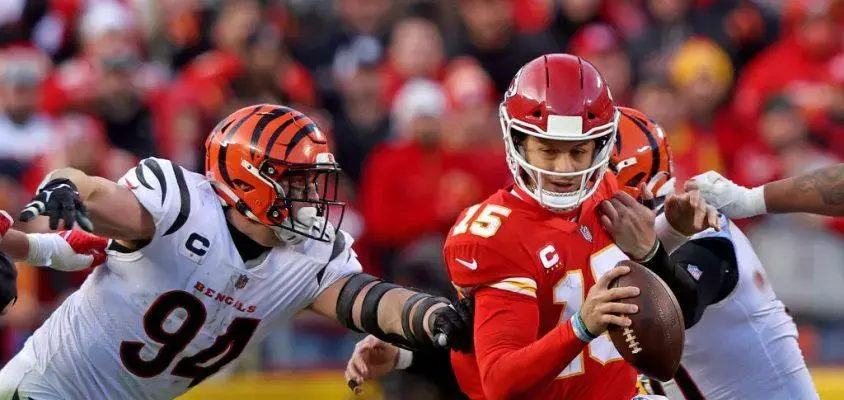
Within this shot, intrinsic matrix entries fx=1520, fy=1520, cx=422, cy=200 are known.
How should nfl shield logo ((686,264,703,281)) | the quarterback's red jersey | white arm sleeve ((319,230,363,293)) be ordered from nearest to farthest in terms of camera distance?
1. the quarterback's red jersey
2. nfl shield logo ((686,264,703,281))
3. white arm sleeve ((319,230,363,293))

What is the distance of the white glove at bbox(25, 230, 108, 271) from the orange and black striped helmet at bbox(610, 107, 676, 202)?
6.34 ft

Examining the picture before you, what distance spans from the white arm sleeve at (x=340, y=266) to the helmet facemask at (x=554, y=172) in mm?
1076

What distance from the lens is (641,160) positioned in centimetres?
576

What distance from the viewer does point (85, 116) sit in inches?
361

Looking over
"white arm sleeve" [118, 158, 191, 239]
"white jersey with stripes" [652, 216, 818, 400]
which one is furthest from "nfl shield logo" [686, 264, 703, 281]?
"white arm sleeve" [118, 158, 191, 239]

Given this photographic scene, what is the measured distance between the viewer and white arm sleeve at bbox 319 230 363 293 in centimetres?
570

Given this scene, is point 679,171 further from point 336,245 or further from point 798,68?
point 336,245

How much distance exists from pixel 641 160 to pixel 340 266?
1207 mm

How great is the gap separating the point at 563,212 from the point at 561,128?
274mm

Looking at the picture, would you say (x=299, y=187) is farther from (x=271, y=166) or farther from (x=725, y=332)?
(x=725, y=332)

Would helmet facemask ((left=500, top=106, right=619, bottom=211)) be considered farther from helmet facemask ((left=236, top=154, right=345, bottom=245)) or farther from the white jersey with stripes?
helmet facemask ((left=236, top=154, right=345, bottom=245))

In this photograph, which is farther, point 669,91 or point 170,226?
point 669,91

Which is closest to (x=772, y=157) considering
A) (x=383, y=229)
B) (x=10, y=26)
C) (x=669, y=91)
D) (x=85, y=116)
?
(x=669, y=91)

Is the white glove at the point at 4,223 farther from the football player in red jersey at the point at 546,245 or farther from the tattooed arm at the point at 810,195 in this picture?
the tattooed arm at the point at 810,195
